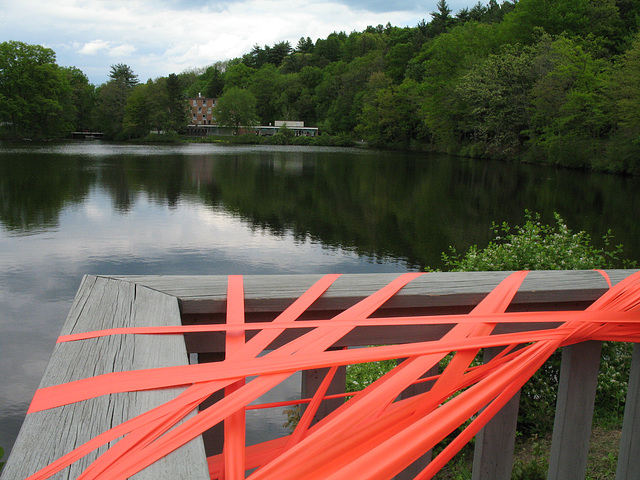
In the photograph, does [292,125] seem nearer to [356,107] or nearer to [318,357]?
[356,107]

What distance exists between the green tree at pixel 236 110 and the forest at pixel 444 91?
23cm

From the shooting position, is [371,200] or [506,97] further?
[506,97]

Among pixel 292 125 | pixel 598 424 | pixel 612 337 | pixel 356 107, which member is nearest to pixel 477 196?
pixel 598 424

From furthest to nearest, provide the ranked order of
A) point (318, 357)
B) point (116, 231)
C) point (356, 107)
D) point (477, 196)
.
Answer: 1. point (356, 107)
2. point (477, 196)
3. point (116, 231)
4. point (318, 357)

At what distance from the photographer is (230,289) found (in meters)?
1.21

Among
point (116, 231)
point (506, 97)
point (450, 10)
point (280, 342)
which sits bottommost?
point (116, 231)

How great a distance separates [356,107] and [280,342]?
75079mm

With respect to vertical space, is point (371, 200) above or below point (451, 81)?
below

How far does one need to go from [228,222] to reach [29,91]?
6926cm

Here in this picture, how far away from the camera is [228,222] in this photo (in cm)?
1655

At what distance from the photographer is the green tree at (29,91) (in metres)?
71.6

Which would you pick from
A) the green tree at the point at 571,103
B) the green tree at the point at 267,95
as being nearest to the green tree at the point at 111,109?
the green tree at the point at 267,95

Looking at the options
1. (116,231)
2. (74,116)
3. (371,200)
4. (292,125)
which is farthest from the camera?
(292,125)

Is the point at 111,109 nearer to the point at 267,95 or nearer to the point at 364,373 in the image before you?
the point at 267,95
